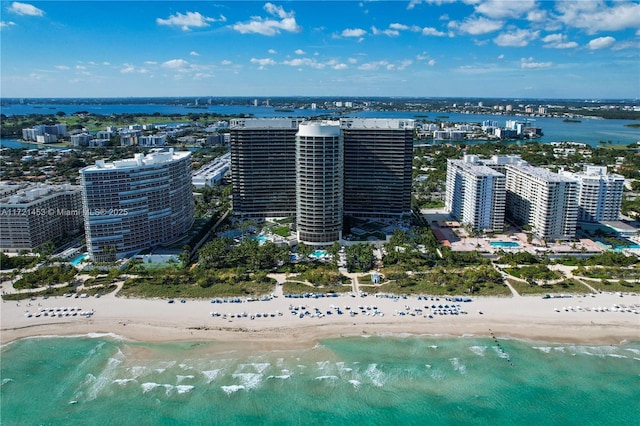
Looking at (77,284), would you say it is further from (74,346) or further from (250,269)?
(250,269)

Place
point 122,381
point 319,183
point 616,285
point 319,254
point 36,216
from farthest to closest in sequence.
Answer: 1. point 36,216
2. point 319,254
3. point 319,183
4. point 616,285
5. point 122,381

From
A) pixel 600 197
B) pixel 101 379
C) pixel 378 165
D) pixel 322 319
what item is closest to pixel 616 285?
pixel 600 197

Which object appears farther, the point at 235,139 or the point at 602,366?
the point at 235,139

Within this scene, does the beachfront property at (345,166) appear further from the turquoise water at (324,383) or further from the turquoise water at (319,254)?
the turquoise water at (324,383)

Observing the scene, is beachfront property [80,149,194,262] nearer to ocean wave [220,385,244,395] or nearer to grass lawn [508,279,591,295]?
ocean wave [220,385,244,395]

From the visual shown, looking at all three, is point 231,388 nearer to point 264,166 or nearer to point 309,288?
point 309,288

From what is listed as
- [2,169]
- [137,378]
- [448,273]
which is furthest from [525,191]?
[2,169]
